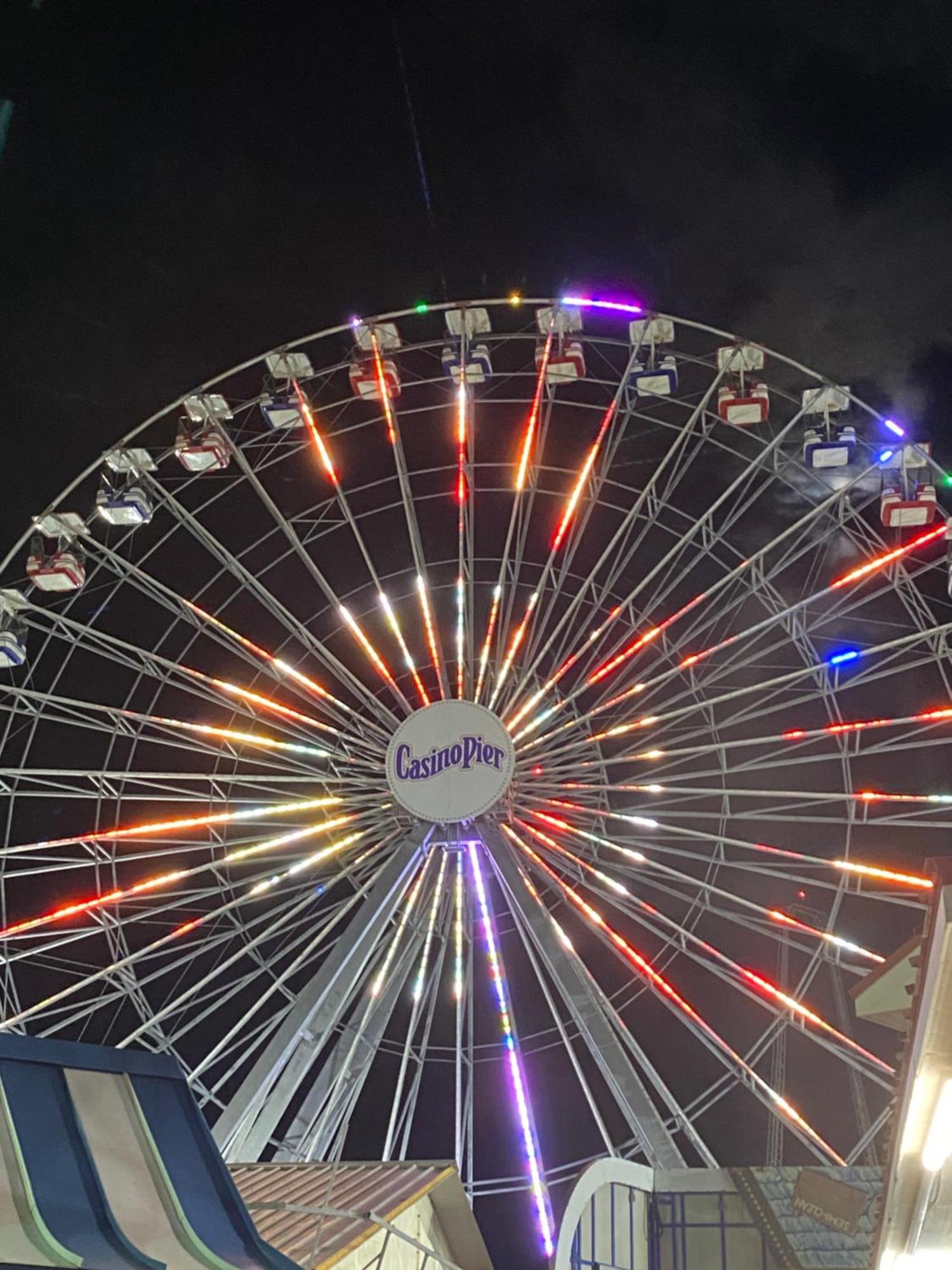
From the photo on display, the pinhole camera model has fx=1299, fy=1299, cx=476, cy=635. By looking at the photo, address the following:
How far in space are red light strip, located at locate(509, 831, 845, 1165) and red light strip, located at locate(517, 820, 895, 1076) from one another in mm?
359

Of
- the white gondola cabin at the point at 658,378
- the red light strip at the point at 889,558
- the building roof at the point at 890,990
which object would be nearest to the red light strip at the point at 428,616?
the white gondola cabin at the point at 658,378

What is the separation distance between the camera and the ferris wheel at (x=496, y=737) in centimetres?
2128

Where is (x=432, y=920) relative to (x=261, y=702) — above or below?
below

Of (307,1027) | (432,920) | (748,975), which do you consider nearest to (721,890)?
(748,975)

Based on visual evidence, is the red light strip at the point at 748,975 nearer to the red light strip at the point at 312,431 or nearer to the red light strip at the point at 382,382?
the red light strip at the point at 312,431

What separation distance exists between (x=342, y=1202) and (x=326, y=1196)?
0.26m

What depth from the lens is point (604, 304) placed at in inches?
869

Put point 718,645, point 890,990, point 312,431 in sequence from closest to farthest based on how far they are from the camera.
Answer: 1. point 890,990
2. point 718,645
3. point 312,431

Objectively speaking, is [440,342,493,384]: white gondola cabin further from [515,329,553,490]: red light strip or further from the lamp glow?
the lamp glow

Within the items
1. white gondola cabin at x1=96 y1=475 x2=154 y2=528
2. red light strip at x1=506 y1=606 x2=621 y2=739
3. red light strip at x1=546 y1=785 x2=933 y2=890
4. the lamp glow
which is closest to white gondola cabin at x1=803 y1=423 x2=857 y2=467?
red light strip at x1=506 y1=606 x2=621 y2=739

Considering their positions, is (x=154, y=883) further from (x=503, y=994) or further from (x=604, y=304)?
(x=604, y=304)

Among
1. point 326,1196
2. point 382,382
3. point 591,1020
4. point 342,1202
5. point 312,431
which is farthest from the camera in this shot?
point 382,382

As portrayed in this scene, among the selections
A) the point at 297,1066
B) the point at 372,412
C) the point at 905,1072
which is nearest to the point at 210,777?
the point at 297,1066

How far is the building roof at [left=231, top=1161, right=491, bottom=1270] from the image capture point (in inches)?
518
